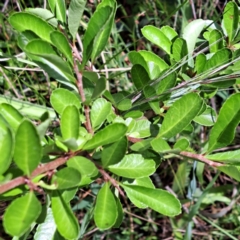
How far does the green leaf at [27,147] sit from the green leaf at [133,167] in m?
0.18

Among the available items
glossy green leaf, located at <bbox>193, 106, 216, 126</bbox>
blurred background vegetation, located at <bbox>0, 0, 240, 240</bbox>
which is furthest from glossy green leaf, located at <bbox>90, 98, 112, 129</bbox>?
blurred background vegetation, located at <bbox>0, 0, 240, 240</bbox>

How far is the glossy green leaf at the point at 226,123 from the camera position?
74cm

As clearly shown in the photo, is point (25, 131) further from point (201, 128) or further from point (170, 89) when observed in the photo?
point (201, 128)

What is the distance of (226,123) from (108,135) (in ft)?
0.78

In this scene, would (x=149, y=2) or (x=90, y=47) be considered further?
(x=149, y=2)

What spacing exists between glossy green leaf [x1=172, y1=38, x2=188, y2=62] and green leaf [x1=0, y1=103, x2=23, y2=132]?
0.36 m

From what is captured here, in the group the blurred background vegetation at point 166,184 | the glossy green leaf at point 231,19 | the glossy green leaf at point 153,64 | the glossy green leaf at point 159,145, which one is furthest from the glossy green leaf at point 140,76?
the blurred background vegetation at point 166,184

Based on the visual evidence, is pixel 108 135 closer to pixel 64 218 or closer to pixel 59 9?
pixel 64 218

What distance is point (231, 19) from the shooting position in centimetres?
90

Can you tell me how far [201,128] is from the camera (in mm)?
1575

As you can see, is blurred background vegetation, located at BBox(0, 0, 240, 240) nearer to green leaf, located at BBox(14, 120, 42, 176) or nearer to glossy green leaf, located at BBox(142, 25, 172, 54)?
glossy green leaf, located at BBox(142, 25, 172, 54)

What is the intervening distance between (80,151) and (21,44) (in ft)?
0.73

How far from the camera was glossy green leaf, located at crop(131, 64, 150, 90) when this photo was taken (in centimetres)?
81

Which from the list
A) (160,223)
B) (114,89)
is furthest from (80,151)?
(160,223)
